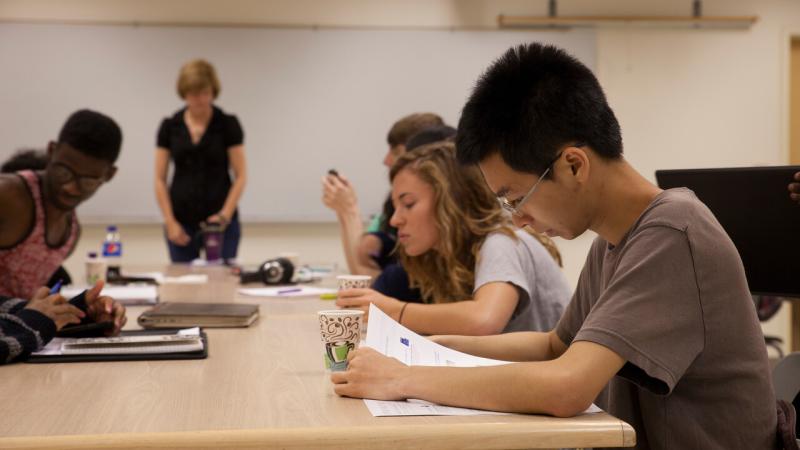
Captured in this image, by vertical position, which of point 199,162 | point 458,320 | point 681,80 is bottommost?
point 458,320

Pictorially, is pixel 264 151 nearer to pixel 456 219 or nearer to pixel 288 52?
pixel 288 52

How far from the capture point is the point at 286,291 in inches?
104

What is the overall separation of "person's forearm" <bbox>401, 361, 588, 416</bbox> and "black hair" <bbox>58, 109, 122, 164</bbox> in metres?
1.60

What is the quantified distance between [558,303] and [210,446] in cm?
114

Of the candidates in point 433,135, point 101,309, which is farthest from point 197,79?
point 101,309

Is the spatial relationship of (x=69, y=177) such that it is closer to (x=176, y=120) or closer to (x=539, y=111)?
(x=539, y=111)

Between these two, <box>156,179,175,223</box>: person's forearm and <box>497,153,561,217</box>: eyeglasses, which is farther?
<box>156,179,175,223</box>: person's forearm

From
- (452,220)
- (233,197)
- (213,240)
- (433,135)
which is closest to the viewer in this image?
(452,220)

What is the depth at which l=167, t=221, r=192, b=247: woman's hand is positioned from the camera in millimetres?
4449

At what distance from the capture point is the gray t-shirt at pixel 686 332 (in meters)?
1.08

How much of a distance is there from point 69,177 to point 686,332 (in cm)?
194

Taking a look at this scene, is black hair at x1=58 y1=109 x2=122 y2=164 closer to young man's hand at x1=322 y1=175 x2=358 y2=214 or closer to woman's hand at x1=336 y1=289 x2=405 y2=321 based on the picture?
young man's hand at x1=322 y1=175 x2=358 y2=214

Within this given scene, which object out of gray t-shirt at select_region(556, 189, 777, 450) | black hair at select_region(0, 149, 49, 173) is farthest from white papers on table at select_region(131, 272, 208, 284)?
gray t-shirt at select_region(556, 189, 777, 450)

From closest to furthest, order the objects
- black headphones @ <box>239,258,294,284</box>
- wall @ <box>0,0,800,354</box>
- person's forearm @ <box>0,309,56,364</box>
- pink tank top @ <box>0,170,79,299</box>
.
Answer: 1. person's forearm @ <box>0,309,56,364</box>
2. pink tank top @ <box>0,170,79,299</box>
3. black headphones @ <box>239,258,294,284</box>
4. wall @ <box>0,0,800,354</box>
